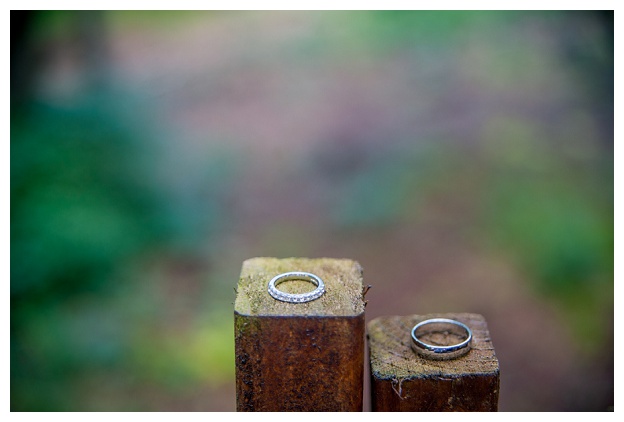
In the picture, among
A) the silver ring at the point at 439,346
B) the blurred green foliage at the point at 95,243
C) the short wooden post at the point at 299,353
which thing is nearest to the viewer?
the short wooden post at the point at 299,353

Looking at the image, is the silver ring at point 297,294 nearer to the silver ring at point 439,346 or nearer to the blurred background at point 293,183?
the silver ring at point 439,346

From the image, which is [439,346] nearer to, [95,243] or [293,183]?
[95,243]

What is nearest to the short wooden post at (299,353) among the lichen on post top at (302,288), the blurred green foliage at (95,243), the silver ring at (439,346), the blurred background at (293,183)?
the lichen on post top at (302,288)

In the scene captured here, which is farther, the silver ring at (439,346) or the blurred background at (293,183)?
the blurred background at (293,183)

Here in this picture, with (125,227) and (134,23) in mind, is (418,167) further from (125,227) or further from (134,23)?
(134,23)

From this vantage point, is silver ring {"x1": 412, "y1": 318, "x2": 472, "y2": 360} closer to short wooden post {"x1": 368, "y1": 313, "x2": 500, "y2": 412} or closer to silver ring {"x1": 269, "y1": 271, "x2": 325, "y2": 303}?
short wooden post {"x1": 368, "y1": 313, "x2": 500, "y2": 412}

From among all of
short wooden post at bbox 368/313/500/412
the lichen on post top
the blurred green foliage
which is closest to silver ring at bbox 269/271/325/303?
the lichen on post top

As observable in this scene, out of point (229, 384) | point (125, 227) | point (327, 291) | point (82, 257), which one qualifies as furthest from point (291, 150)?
point (327, 291)
